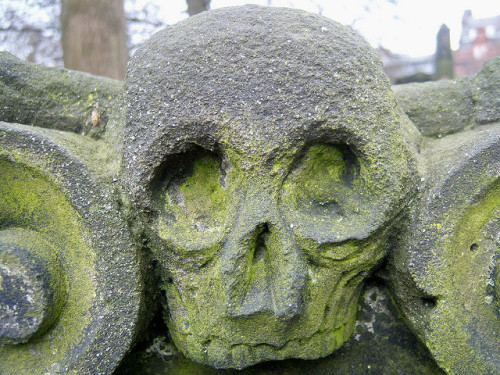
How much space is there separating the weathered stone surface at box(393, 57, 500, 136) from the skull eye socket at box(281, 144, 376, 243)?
14.6 inches

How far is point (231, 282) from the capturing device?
2.61 feet

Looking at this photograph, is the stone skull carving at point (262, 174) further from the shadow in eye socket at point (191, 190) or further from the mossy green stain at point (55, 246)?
the mossy green stain at point (55, 246)

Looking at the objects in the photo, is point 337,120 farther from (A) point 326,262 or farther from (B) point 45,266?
(B) point 45,266

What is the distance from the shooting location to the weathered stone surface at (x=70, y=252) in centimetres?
88

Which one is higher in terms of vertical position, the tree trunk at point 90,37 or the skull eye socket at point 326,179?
the tree trunk at point 90,37

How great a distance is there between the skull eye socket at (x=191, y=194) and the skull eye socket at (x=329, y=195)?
0.51 ft

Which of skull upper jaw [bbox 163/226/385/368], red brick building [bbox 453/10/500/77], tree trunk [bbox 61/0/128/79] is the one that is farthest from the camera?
red brick building [bbox 453/10/500/77]

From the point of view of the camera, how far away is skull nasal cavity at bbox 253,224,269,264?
837 mm

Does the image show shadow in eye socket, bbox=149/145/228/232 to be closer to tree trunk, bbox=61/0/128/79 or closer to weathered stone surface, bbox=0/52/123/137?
weathered stone surface, bbox=0/52/123/137

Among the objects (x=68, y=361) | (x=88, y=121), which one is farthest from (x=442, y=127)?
(x=68, y=361)

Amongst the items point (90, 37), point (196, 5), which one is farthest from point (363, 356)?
point (196, 5)

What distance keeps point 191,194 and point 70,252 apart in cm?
31

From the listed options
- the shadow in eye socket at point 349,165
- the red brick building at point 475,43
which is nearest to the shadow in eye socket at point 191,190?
the shadow in eye socket at point 349,165

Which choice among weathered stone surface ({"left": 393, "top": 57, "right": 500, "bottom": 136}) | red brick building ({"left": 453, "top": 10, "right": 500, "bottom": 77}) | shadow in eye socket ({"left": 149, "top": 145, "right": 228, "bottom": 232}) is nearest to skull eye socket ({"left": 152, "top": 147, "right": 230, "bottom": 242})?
shadow in eye socket ({"left": 149, "top": 145, "right": 228, "bottom": 232})
